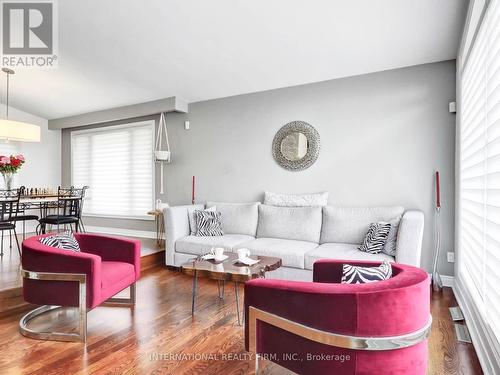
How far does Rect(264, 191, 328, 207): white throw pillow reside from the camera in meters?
4.03

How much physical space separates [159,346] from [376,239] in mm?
2193

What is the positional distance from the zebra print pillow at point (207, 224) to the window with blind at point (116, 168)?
1828 mm

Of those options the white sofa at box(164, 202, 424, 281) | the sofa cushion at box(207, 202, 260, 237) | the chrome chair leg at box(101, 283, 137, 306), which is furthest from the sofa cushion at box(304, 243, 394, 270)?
the chrome chair leg at box(101, 283, 137, 306)

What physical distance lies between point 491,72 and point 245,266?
2.08 meters

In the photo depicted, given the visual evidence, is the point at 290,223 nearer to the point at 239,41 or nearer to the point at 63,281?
the point at 239,41

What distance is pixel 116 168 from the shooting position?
6.16m

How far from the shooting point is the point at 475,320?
86.3 inches

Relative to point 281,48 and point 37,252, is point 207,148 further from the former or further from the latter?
point 37,252

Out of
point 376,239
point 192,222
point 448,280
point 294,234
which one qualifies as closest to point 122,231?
point 192,222

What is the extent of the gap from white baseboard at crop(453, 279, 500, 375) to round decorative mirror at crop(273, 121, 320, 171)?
2.21 meters

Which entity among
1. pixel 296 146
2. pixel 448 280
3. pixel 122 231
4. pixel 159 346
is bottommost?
pixel 159 346

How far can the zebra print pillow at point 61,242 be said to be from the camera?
2571 mm

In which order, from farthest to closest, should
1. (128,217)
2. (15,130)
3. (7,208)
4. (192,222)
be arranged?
(128,217), (15,130), (192,222), (7,208)

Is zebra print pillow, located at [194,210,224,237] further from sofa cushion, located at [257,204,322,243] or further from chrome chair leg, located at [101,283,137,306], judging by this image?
chrome chair leg, located at [101,283,137,306]
